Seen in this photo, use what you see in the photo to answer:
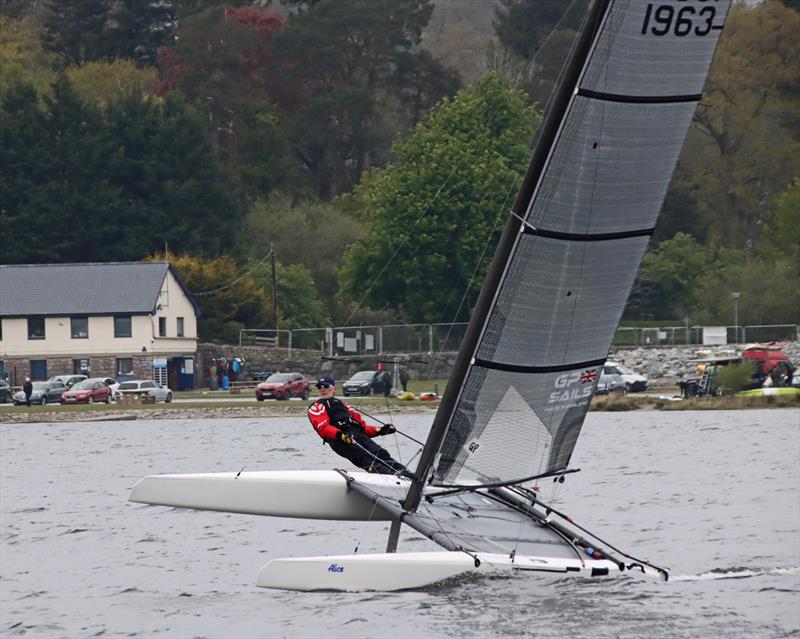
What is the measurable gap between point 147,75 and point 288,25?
8.74 metres

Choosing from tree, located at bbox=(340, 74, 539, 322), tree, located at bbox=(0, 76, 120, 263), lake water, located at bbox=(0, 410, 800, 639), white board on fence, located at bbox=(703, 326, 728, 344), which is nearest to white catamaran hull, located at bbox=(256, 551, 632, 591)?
lake water, located at bbox=(0, 410, 800, 639)

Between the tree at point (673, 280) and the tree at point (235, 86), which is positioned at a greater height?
the tree at point (235, 86)

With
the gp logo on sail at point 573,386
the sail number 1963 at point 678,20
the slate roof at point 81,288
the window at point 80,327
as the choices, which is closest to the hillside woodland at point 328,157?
the slate roof at point 81,288

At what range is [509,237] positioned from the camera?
1238cm

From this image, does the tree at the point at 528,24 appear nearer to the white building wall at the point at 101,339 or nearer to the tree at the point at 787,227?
the tree at the point at 787,227

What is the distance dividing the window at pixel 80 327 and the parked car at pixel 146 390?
7.37m

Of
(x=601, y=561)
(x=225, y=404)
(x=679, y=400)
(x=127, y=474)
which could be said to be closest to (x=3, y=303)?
(x=225, y=404)

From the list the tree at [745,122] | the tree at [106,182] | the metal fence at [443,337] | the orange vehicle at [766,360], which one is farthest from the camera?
the tree at [745,122]

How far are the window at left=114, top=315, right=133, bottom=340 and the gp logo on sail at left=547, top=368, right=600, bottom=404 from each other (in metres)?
40.9

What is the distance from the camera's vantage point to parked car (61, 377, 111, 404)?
44219mm

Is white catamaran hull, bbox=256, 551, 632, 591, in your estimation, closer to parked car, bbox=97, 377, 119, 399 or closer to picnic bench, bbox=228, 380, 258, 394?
parked car, bbox=97, 377, 119, 399

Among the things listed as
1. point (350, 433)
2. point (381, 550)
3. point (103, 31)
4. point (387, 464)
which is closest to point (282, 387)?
point (381, 550)

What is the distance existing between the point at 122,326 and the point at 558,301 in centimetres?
4166

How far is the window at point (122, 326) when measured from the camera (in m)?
52.9
